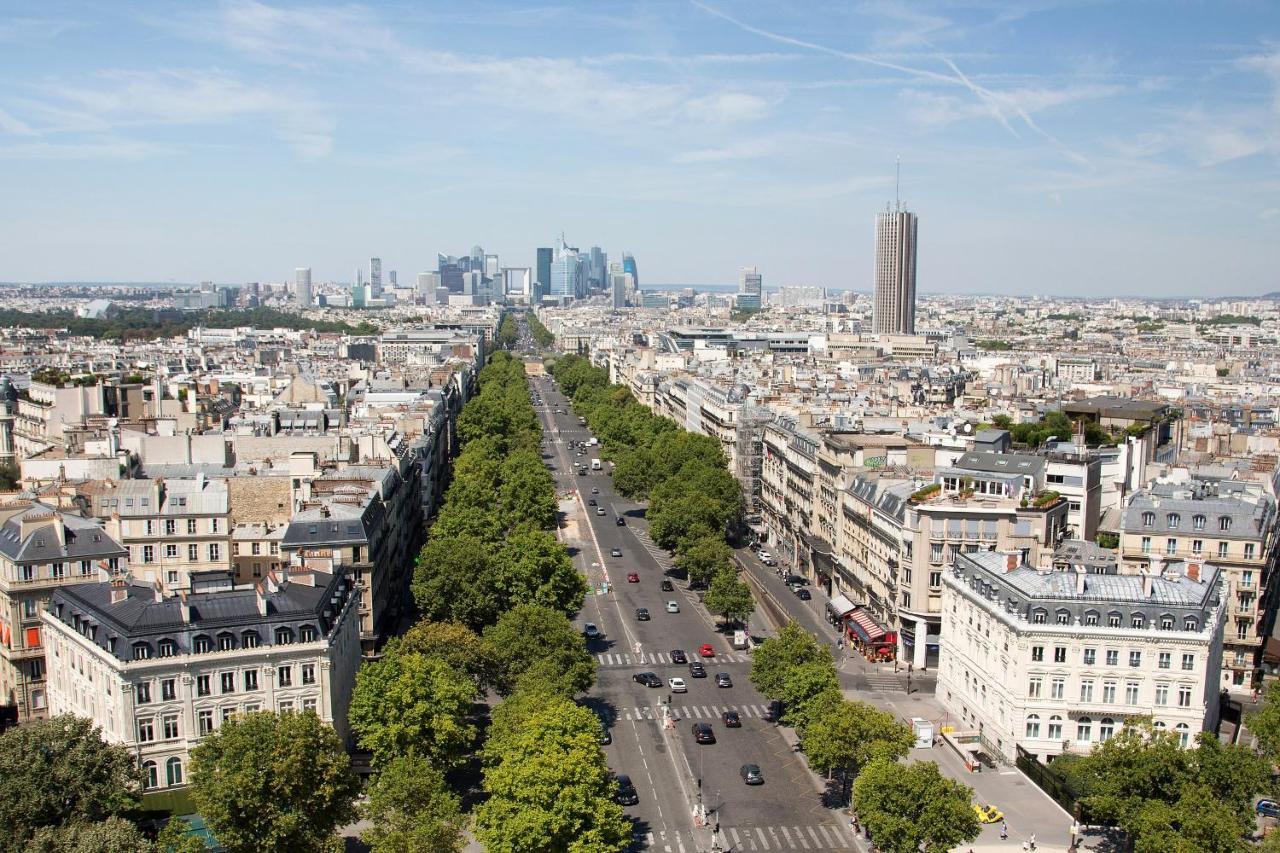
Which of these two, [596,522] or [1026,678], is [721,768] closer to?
[1026,678]

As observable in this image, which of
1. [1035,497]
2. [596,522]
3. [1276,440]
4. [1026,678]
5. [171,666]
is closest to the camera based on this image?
[171,666]

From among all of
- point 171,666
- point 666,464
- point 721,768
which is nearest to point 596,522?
point 666,464

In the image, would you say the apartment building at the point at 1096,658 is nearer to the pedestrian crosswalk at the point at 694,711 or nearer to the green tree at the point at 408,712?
the pedestrian crosswalk at the point at 694,711

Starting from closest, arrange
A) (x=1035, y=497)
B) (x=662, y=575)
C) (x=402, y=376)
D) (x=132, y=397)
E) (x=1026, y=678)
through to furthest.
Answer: (x=1026, y=678) → (x=1035, y=497) → (x=662, y=575) → (x=132, y=397) → (x=402, y=376)

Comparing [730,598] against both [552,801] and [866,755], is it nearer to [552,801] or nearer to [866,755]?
[866,755]

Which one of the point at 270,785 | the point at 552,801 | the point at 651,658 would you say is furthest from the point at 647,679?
the point at 270,785

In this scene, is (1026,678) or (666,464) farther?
(666,464)
